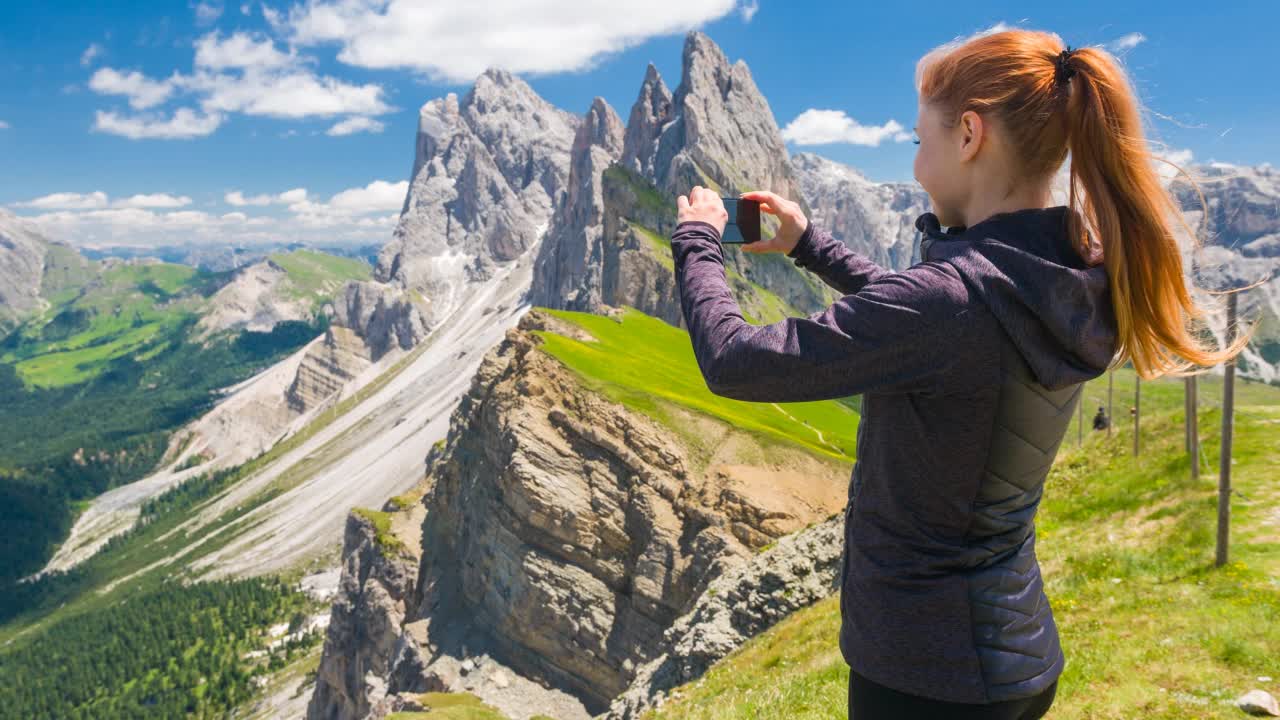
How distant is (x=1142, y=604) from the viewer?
1175 centimetres

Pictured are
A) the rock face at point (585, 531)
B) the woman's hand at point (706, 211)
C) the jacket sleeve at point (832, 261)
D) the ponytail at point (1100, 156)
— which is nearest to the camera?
the ponytail at point (1100, 156)

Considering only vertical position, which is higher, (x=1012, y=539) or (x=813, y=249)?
(x=813, y=249)

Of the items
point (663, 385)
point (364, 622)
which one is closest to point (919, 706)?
point (663, 385)

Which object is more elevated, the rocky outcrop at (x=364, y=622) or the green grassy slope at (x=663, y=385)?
the green grassy slope at (x=663, y=385)

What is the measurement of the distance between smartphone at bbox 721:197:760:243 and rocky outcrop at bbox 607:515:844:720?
61.1 feet

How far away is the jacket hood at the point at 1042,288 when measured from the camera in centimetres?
274

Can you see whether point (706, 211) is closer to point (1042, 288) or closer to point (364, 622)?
point (1042, 288)

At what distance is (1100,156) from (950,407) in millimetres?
1241

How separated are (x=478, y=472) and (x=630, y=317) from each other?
60949 millimetres

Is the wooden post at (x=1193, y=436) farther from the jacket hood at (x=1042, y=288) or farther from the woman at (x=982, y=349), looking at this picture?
the jacket hood at (x=1042, y=288)

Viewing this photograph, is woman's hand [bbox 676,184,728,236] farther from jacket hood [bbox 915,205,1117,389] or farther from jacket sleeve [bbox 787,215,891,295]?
jacket hood [bbox 915,205,1117,389]

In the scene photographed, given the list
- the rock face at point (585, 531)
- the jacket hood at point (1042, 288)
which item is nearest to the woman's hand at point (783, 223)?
the jacket hood at point (1042, 288)

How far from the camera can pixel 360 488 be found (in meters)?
172

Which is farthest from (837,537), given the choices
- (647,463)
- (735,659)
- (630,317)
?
(630,317)
